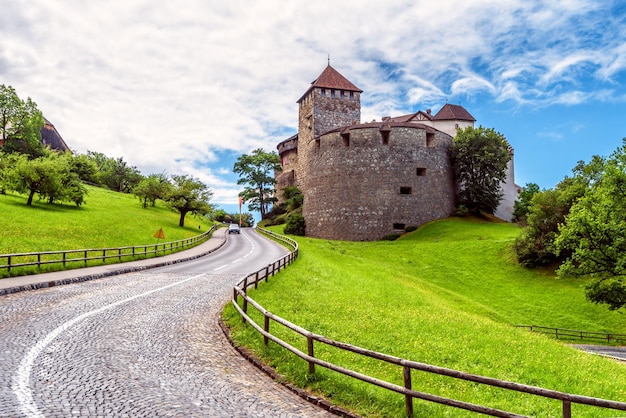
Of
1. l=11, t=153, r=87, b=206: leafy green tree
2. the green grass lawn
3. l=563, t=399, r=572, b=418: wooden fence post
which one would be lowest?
l=563, t=399, r=572, b=418: wooden fence post

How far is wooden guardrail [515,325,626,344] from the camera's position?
27547 mm

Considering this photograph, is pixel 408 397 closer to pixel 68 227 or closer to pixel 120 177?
pixel 68 227

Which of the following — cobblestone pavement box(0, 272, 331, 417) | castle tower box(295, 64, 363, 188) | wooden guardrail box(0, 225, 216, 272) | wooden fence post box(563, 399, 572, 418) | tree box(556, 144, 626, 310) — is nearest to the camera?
wooden fence post box(563, 399, 572, 418)

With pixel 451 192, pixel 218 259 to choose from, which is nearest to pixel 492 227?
pixel 451 192

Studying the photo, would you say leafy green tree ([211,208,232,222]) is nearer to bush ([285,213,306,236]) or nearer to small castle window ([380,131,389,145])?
bush ([285,213,306,236])

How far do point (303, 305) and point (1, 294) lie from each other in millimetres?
9832

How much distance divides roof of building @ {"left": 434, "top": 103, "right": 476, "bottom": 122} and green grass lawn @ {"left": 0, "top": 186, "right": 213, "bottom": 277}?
143ft

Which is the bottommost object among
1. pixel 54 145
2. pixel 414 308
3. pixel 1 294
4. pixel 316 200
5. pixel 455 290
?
pixel 455 290

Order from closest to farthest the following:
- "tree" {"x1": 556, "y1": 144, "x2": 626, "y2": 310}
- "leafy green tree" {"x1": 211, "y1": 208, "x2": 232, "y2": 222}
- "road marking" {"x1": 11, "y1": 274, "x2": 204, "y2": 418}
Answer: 1. "road marking" {"x1": 11, "y1": 274, "x2": 204, "y2": 418}
2. "tree" {"x1": 556, "y1": 144, "x2": 626, "y2": 310}
3. "leafy green tree" {"x1": 211, "y1": 208, "x2": 232, "y2": 222}

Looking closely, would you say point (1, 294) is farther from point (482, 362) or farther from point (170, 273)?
point (482, 362)

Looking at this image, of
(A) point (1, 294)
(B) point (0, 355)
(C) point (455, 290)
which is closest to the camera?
(B) point (0, 355)

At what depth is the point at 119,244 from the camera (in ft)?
116

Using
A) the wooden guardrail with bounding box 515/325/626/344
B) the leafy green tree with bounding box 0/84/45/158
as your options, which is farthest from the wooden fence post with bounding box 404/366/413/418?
the leafy green tree with bounding box 0/84/45/158

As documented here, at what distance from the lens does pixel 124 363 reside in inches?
331
